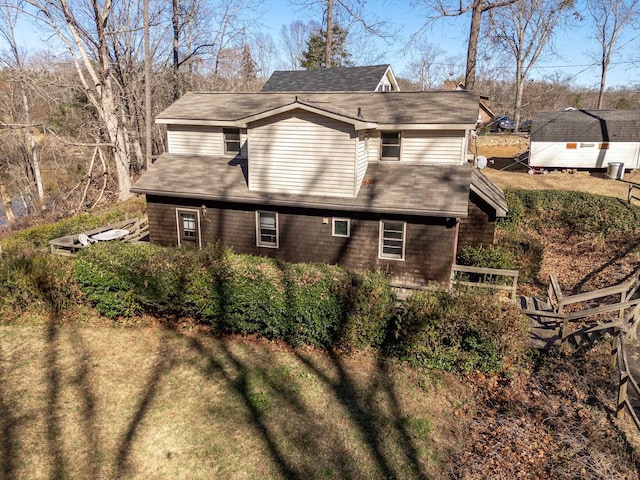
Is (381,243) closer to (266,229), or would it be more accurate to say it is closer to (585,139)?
(266,229)

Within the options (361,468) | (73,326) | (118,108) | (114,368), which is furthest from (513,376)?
(118,108)

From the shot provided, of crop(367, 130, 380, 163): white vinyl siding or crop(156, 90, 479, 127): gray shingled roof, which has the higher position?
crop(156, 90, 479, 127): gray shingled roof

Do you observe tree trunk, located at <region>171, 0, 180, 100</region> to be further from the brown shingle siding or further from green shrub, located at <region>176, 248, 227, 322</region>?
green shrub, located at <region>176, 248, 227, 322</region>

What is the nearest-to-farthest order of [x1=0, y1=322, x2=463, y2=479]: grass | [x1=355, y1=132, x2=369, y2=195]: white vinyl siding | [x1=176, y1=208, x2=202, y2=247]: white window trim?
[x1=0, y1=322, x2=463, y2=479]: grass → [x1=355, y1=132, x2=369, y2=195]: white vinyl siding → [x1=176, y1=208, x2=202, y2=247]: white window trim

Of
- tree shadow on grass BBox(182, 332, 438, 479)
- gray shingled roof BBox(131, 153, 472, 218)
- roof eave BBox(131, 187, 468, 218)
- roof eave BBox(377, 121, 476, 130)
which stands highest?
roof eave BBox(377, 121, 476, 130)

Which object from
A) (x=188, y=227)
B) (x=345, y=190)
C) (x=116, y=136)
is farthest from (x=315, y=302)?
(x=116, y=136)

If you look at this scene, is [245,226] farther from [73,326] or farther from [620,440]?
[620,440]

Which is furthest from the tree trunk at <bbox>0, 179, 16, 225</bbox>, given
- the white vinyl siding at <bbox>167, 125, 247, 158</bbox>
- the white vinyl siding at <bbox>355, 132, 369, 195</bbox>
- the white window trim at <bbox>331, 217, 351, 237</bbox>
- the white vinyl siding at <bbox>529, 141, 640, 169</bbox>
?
the white vinyl siding at <bbox>529, 141, 640, 169</bbox>

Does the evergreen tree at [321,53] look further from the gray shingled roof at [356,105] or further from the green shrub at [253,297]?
the green shrub at [253,297]
